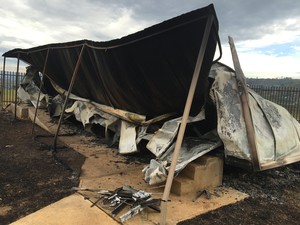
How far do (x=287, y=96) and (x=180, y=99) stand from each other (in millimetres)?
9537

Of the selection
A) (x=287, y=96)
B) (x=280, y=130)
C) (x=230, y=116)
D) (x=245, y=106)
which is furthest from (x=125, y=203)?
(x=287, y=96)

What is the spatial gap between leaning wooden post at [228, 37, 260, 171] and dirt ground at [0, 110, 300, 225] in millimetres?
663

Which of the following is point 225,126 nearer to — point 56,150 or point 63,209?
point 63,209

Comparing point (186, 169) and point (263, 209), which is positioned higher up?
point (186, 169)

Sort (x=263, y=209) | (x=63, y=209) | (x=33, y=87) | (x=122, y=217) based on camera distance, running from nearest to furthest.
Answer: (x=122, y=217) < (x=63, y=209) < (x=263, y=209) < (x=33, y=87)

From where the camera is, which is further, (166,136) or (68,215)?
(166,136)

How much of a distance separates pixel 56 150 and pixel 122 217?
12.9ft

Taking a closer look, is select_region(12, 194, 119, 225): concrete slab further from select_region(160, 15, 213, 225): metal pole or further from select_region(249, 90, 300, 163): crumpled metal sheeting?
select_region(249, 90, 300, 163): crumpled metal sheeting

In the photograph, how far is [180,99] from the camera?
539 centimetres

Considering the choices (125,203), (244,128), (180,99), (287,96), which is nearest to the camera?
(125,203)

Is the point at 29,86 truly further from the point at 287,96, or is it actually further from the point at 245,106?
the point at 287,96

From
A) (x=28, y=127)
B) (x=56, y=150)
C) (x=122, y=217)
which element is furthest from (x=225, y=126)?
(x=28, y=127)

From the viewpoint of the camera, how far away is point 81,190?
4602mm

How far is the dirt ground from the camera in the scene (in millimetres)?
4070
